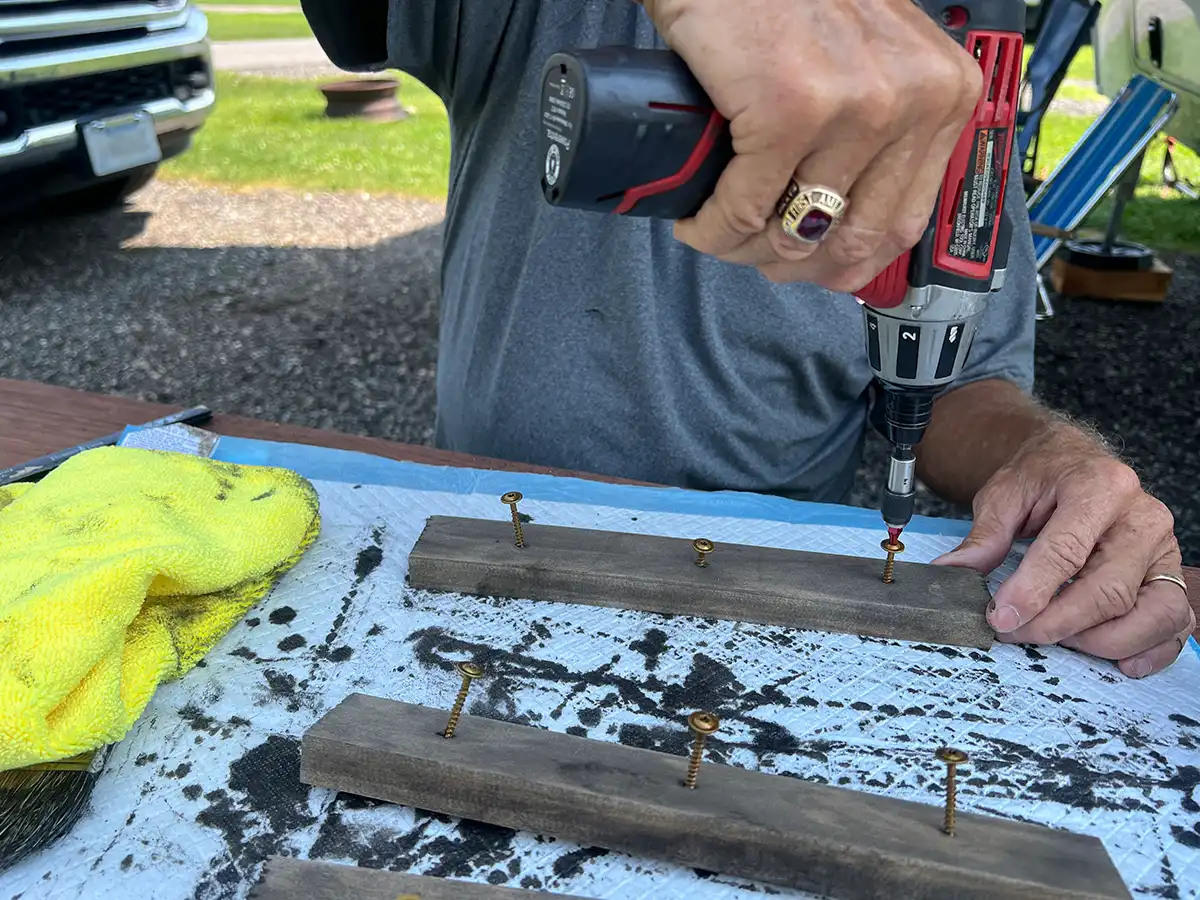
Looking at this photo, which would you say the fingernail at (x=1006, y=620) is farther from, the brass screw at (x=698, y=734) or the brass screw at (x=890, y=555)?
the brass screw at (x=698, y=734)

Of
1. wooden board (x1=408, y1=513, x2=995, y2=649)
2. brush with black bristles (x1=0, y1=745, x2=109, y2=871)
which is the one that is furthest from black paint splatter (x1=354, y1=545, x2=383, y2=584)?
brush with black bristles (x1=0, y1=745, x2=109, y2=871)

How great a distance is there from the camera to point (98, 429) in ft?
4.48

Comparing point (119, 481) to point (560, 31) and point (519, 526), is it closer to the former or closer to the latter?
point (519, 526)

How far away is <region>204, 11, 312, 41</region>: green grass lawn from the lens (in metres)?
13.4

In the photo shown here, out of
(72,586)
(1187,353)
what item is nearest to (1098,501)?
(72,586)

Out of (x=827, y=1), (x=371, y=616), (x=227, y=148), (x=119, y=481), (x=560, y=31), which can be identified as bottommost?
(x=227, y=148)

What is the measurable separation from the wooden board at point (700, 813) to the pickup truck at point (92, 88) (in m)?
4.01

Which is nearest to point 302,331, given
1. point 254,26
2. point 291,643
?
point 291,643

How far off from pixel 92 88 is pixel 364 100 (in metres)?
4.22

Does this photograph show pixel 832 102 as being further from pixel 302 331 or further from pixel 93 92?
pixel 93 92

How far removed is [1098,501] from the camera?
1015 millimetres

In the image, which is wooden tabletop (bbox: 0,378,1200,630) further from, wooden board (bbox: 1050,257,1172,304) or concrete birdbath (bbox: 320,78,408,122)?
concrete birdbath (bbox: 320,78,408,122)

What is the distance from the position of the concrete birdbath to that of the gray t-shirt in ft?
24.5

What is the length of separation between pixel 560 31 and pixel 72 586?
860 millimetres
